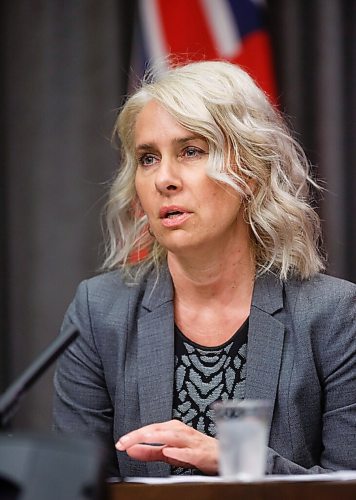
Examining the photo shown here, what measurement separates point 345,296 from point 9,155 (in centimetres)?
142

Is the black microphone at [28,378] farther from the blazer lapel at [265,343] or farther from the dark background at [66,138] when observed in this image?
the dark background at [66,138]

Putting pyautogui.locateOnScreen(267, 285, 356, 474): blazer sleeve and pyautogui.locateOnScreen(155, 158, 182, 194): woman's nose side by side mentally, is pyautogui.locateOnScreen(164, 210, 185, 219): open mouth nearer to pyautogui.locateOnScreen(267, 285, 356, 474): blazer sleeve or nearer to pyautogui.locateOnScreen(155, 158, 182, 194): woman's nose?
pyautogui.locateOnScreen(155, 158, 182, 194): woman's nose

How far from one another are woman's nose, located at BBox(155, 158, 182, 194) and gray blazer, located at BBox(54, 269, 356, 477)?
0.88 feet

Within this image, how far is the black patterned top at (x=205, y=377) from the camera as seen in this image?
2.02 metres

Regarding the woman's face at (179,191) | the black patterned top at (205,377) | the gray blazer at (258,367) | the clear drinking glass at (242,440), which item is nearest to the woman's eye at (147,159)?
the woman's face at (179,191)

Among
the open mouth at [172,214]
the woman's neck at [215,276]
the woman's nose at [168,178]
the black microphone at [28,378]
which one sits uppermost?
the woman's nose at [168,178]

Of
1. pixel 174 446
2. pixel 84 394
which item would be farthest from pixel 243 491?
pixel 84 394

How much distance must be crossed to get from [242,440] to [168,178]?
2.66ft

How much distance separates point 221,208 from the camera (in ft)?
6.71

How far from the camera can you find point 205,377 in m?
2.05

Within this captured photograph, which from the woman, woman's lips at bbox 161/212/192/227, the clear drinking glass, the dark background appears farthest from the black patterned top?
the dark background

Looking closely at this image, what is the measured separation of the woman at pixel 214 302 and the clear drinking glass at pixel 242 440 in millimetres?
629

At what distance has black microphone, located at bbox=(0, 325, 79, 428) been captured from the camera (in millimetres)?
1214

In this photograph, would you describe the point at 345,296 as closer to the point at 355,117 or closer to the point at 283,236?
the point at 283,236
